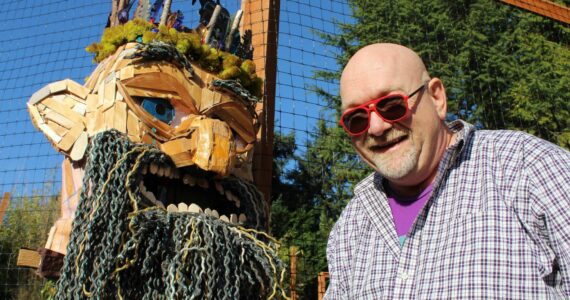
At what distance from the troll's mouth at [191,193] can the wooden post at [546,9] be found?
268 centimetres

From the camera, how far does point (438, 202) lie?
3.23 ft

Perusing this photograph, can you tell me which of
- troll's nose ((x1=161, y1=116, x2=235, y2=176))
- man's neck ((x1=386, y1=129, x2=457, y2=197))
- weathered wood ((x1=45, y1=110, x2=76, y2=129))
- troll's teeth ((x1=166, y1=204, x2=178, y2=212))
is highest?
weathered wood ((x1=45, y1=110, x2=76, y2=129))

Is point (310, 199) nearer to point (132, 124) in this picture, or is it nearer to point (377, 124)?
point (132, 124)

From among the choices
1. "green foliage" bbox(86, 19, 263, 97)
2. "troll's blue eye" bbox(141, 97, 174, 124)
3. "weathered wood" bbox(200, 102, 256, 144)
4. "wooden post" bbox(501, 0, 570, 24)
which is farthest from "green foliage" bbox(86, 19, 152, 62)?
"wooden post" bbox(501, 0, 570, 24)

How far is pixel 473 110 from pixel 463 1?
1616 mm

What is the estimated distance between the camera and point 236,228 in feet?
6.53

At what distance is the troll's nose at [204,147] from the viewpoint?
1.92 metres

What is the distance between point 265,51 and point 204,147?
1052 mm

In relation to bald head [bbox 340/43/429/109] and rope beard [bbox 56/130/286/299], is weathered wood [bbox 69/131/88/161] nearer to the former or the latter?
rope beard [bbox 56/130/286/299]

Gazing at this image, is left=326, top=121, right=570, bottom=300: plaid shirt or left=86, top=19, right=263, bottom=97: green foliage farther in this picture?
left=86, top=19, right=263, bottom=97: green foliage

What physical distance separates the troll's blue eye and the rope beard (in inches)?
6.0

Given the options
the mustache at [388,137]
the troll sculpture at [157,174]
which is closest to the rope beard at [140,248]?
the troll sculpture at [157,174]

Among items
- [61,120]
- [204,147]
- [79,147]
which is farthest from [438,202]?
[61,120]

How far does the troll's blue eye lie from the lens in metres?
2.00
